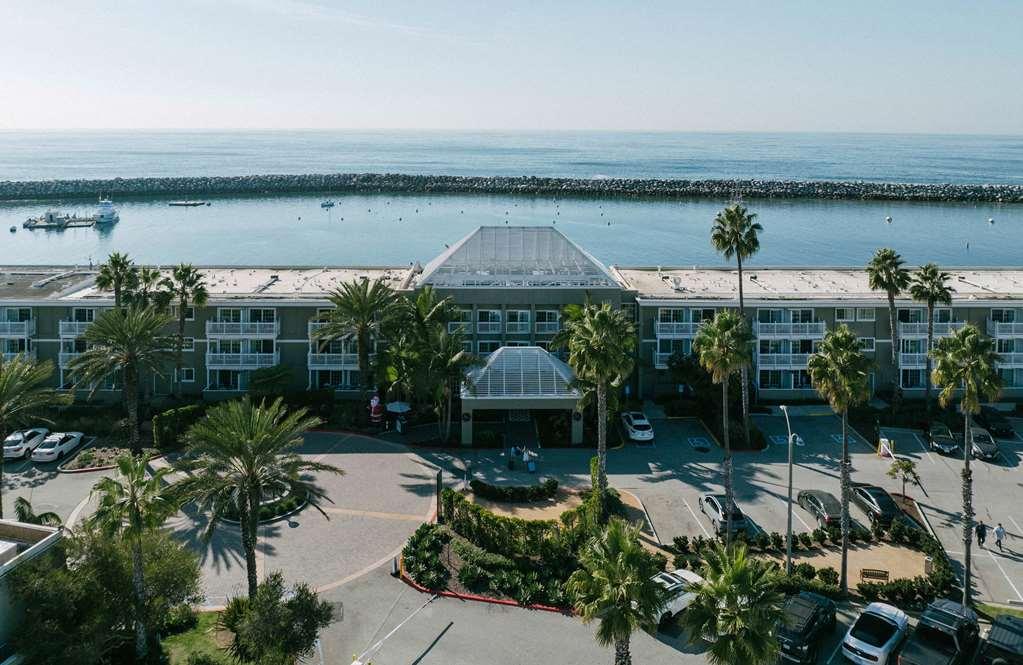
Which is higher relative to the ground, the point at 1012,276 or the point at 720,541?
the point at 1012,276

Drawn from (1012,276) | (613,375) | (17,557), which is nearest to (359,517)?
(613,375)

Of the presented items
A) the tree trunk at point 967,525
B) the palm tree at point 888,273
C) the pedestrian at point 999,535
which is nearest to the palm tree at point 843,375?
the tree trunk at point 967,525

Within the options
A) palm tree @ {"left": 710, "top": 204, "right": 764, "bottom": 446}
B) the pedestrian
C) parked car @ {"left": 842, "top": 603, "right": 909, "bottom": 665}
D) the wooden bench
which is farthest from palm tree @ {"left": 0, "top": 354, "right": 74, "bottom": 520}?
the pedestrian

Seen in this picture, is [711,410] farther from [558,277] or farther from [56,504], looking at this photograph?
[56,504]

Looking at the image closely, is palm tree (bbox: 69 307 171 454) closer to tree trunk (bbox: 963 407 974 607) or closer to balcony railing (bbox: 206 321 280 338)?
balcony railing (bbox: 206 321 280 338)

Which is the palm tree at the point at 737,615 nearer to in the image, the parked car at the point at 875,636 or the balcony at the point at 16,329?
the parked car at the point at 875,636

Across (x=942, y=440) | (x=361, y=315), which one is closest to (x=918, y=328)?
(x=942, y=440)

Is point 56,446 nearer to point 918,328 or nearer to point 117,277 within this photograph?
point 117,277
